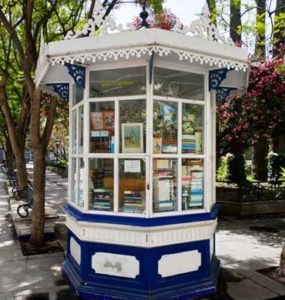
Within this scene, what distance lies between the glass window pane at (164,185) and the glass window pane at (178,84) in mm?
860

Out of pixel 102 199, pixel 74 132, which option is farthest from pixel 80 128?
pixel 102 199

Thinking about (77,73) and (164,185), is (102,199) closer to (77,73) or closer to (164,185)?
(164,185)

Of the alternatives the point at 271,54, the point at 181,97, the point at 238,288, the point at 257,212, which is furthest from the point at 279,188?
the point at 181,97

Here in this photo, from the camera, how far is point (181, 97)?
5.02 m

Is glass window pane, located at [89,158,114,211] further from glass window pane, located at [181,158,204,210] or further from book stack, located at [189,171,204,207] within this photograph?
book stack, located at [189,171,204,207]

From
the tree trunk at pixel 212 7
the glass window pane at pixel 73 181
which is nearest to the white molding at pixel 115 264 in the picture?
the glass window pane at pixel 73 181

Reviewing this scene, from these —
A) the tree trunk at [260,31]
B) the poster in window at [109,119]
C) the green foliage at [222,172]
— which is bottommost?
the green foliage at [222,172]

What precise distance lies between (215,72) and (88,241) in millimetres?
2695

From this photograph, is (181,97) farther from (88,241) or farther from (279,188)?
(279,188)

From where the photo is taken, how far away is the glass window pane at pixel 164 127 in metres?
4.83

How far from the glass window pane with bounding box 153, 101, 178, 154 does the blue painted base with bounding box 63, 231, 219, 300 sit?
1222mm

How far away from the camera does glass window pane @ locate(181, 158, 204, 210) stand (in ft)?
16.6

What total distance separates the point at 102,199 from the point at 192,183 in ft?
3.91

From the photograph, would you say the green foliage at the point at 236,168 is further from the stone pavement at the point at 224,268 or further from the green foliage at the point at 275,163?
the stone pavement at the point at 224,268
